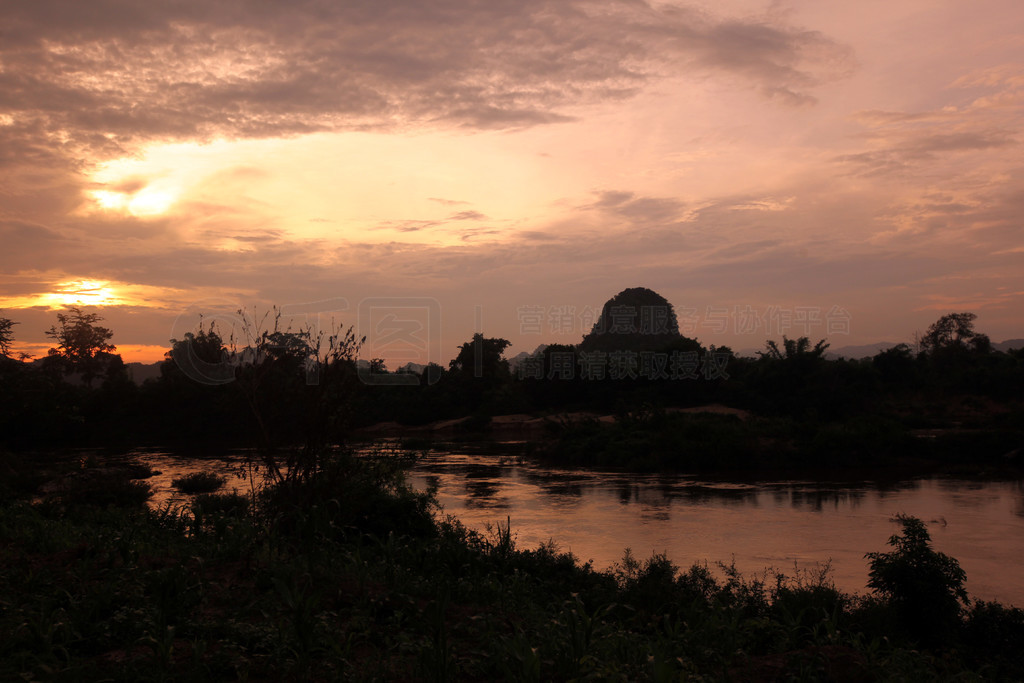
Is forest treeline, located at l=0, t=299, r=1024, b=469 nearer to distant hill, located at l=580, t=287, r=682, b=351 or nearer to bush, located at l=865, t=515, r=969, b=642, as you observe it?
bush, located at l=865, t=515, r=969, b=642

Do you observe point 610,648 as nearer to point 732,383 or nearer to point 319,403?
point 319,403

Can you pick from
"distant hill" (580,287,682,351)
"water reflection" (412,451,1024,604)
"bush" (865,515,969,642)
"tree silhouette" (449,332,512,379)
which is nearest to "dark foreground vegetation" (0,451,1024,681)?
"bush" (865,515,969,642)

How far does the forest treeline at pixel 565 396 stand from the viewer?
29.2 ft

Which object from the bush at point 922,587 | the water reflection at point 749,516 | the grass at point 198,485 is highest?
the bush at point 922,587

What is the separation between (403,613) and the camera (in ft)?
19.6

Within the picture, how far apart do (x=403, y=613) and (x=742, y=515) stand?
14081mm

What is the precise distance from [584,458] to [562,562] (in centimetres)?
2169

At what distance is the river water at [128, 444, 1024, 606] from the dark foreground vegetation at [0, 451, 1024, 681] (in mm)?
2690

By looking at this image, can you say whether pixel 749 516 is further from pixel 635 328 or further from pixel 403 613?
pixel 635 328

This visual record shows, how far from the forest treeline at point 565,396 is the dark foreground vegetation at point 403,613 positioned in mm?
1371

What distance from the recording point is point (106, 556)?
7117 millimetres

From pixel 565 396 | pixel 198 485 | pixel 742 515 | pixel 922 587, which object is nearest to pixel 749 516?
pixel 742 515

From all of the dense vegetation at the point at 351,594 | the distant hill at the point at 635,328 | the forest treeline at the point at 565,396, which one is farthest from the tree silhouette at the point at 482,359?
the dense vegetation at the point at 351,594

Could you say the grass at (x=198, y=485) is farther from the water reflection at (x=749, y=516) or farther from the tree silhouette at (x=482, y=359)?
the tree silhouette at (x=482, y=359)
